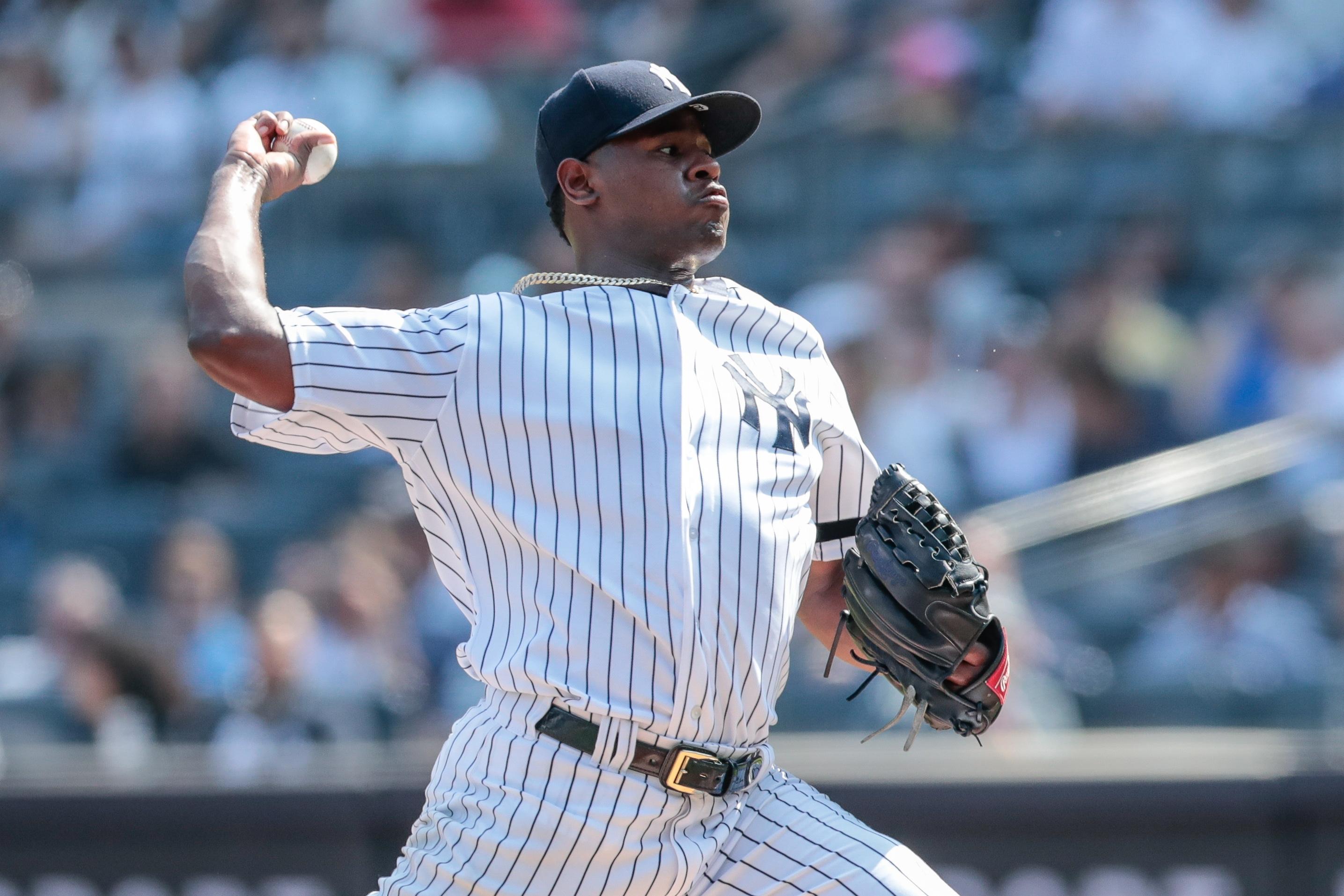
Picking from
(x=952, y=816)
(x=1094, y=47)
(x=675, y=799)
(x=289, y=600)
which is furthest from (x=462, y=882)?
(x=1094, y=47)

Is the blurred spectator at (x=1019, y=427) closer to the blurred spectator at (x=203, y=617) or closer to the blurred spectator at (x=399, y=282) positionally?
the blurred spectator at (x=399, y=282)

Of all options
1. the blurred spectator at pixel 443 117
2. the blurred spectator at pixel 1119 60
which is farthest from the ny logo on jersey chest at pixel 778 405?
the blurred spectator at pixel 443 117

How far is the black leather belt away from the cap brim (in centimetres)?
91

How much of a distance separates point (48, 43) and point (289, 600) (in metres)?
4.74

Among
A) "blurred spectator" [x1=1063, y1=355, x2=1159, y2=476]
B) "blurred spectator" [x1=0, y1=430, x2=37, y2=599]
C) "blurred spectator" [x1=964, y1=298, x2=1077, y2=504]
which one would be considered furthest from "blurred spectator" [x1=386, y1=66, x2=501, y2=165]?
"blurred spectator" [x1=1063, y1=355, x2=1159, y2=476]

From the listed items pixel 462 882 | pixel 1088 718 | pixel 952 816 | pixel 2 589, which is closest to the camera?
pixel 462 882

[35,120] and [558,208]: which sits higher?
[35,120]

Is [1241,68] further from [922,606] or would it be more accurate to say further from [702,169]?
[922,606]

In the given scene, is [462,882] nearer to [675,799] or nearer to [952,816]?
[675,799]

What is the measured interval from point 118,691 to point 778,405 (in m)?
4.17

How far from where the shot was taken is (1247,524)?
6078 millimetres

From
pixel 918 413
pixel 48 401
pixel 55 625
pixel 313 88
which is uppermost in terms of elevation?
pixel 313 88

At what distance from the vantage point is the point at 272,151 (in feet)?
8.90

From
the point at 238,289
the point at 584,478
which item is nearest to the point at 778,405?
the point at 584,478
